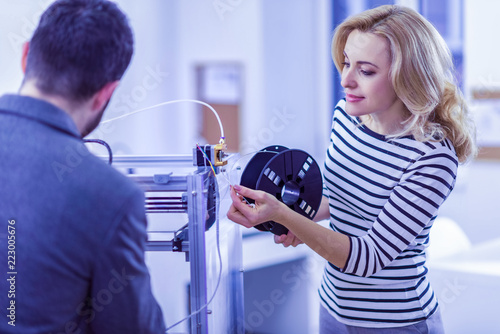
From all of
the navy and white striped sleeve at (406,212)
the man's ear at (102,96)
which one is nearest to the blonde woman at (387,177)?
the navy and white striped sleeve at (406,212)

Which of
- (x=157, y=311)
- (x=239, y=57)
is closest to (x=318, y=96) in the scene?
(x=239, y=57)

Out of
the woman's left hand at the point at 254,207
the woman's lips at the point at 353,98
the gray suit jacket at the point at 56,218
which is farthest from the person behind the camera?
the woman's lips at the point at 353,98

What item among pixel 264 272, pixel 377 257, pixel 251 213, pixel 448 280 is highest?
pixel 251 213

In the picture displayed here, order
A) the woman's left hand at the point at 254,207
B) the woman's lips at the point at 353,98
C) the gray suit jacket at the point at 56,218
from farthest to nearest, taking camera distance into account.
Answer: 1. the woman's lips at the point at 353,98
2. the woman's left hand at the point at 254,207
3. the gray suit jacket at the point at 56,218

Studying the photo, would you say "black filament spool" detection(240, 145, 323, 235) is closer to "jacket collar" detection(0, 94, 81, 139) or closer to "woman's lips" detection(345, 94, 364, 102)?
"woman's lips" detection(345, 94, 364, 102)

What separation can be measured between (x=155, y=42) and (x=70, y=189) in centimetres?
258

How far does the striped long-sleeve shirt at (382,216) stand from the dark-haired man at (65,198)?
0.51 m

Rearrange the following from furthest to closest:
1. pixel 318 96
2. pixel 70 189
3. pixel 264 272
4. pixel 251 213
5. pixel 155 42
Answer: pixel 155 42, pixel 318 96, pixel 264 272, pixel 251 213, pixel 70 189

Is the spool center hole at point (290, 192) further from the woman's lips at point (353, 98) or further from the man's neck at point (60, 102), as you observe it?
the man's neck at point (60, 102)

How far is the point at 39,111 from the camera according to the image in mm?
784

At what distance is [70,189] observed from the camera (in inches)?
30.6

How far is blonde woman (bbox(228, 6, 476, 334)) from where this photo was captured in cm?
113

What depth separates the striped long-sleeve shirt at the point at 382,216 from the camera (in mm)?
1137

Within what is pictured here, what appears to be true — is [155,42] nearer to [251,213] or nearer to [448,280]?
[448,280]
